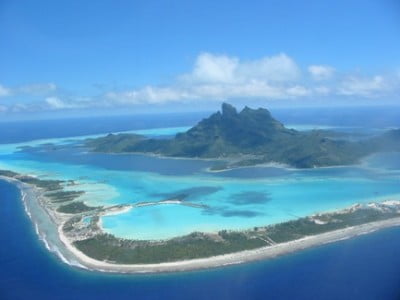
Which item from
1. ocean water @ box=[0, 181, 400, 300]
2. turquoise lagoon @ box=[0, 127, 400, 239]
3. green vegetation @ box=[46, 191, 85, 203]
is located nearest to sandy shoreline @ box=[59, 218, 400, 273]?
ocean water @ box=[0, 181, 400, 300]

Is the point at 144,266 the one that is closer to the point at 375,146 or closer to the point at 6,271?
the point at 6,271

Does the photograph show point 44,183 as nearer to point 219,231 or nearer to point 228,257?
point 219,231

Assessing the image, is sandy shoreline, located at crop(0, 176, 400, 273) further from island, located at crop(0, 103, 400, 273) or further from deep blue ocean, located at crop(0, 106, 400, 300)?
deep blue ocean, located at crop(0, 106, 400, 300)

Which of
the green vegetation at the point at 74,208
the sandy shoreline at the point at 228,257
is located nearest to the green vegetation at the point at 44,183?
the green vegetation at the point at 74,208

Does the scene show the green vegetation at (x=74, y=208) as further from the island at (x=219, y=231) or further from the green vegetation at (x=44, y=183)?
the green vegetation at (x=44, y=183)

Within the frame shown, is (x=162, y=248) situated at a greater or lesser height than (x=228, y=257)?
greater

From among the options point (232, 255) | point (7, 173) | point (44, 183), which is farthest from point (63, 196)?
point (232, 255)
